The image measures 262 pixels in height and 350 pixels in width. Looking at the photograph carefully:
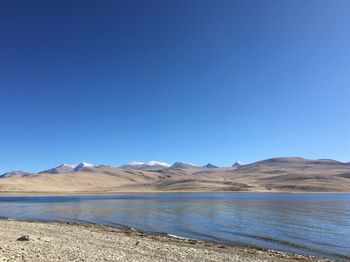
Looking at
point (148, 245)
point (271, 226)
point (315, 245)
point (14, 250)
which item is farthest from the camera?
point (271, 226)

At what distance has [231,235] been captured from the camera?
123 feet

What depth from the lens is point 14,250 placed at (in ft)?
68.9

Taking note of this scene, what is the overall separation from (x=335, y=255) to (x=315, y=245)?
3.64 m

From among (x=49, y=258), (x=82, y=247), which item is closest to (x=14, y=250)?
(x=49, y=258)

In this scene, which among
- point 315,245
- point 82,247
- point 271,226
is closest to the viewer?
point 82,247

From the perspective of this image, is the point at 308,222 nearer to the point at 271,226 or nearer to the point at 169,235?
the point at 271,226

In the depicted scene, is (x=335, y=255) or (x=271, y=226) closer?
(x=335, y=255)

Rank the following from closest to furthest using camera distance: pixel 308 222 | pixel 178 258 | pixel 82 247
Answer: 1. pixel 178 258
2. pixel 82 247
3. pixel 308 222

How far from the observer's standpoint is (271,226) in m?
44.3

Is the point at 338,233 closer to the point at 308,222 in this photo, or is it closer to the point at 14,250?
the point at 308,222

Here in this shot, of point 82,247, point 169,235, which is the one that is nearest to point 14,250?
point 82,247

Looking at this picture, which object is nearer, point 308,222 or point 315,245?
point 315,245

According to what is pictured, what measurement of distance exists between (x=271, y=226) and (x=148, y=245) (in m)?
20.9

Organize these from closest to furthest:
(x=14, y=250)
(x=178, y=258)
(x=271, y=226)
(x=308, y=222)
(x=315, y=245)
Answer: (x=14, y=250)
(x=178, y=258)
(x=315, y=245)
(x=271, y=226)
(x=308, y=222)
